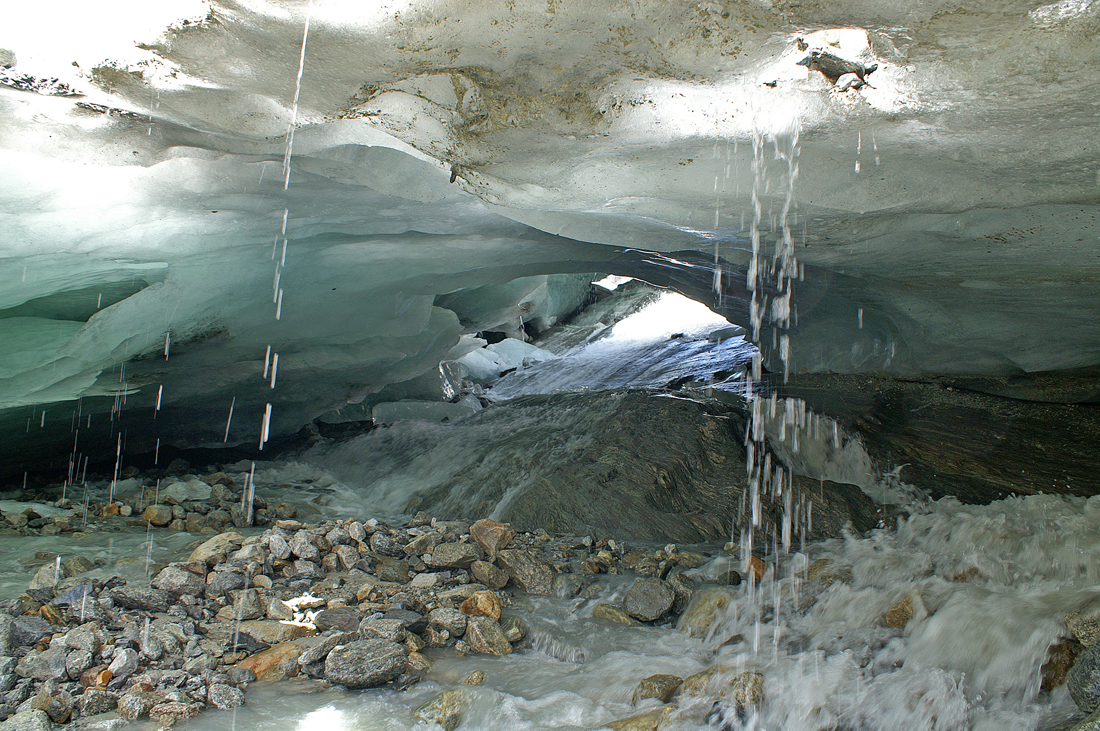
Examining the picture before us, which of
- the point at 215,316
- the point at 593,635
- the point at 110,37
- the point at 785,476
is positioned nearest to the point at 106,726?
the point at 593,635

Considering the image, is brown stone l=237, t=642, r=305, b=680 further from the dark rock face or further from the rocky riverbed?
the dark rock face

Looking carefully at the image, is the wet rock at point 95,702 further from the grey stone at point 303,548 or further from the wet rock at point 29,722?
the grey stone at point 303,548

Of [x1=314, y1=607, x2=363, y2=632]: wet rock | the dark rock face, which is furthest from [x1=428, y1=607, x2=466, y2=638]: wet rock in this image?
the dark rock face

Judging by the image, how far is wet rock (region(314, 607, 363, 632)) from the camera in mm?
3098

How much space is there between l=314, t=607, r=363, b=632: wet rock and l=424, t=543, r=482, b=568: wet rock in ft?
2.55

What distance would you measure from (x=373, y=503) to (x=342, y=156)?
3888mm

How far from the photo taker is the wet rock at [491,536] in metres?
4.17

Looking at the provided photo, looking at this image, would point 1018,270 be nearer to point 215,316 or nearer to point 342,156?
point 342,156

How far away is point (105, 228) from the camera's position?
3.32 meters

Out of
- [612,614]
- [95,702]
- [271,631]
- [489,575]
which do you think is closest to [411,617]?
[271,631]

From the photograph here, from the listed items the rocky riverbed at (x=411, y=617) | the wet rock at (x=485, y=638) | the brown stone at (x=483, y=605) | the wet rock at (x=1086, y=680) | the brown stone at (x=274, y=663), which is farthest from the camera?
the brown stone at (x=483, y=605)

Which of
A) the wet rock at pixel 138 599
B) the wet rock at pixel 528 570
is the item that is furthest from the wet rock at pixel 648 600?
the wet rock at pixel 138 599

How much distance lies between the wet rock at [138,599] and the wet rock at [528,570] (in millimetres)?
1814

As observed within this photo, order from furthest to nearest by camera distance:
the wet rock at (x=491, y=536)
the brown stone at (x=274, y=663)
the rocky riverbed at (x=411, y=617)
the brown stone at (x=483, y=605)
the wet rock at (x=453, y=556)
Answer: the wet rock at (x=491, y=536) < the wet rock at (x=453, y=556) < the brown stone at (x=483, y=605) < the brown stone at (x=274, y=663) < the rocky riverbed at (x=411, y=617)
